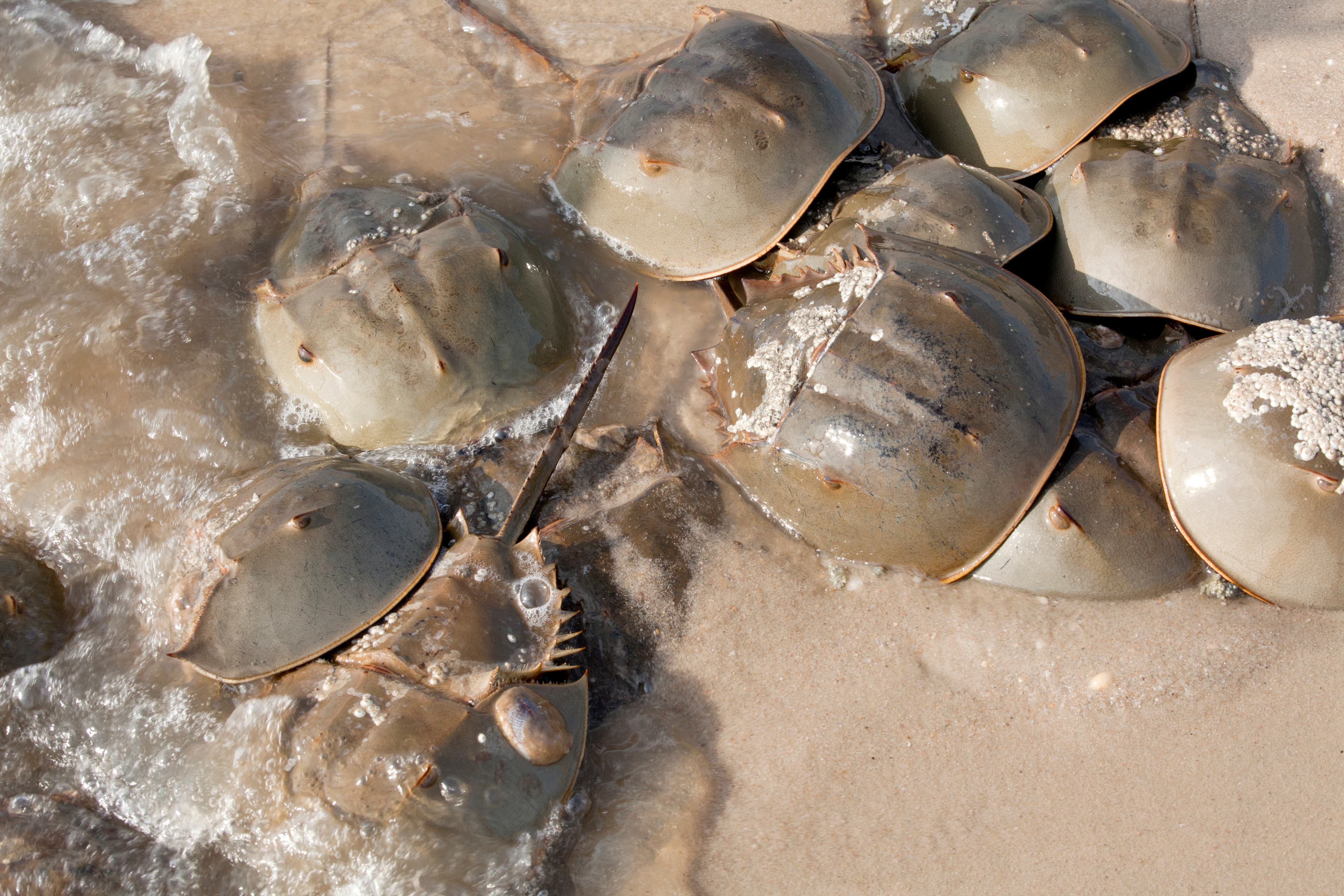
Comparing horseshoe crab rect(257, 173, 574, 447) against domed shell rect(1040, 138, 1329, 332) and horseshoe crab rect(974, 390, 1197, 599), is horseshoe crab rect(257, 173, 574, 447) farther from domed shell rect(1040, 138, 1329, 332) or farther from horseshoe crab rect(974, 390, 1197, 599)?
domed shell rect(1040, 138, 1329, 332)

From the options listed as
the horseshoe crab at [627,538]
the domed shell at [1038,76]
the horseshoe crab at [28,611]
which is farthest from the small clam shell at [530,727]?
the domed shell at [1038,76]

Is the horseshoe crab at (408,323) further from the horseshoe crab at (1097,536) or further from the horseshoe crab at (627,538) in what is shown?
the horseshoe crab at (1097,536)

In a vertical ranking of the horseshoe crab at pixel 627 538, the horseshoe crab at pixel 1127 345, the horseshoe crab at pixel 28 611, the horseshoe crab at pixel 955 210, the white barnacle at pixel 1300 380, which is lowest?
the horseshoe crab at pixel 28 611

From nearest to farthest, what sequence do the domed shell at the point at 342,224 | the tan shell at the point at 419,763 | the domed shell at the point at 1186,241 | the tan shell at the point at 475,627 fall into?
the tan shell at the point at 419,763
the tan shell at the point at 475,627
the domed shell at the point at 1186,241
the domed shell at the point at 342,224

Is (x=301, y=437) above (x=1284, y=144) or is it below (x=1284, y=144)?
below

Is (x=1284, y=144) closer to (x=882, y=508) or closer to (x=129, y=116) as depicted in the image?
(x=882, y=508)

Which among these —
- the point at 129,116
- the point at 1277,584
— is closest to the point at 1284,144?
the point at 1277,584

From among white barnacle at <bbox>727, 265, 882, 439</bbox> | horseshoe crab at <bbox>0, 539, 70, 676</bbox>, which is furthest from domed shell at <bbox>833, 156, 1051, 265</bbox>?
horseshoe crab at <bbox>0, 539, 70, 676</bbox>
